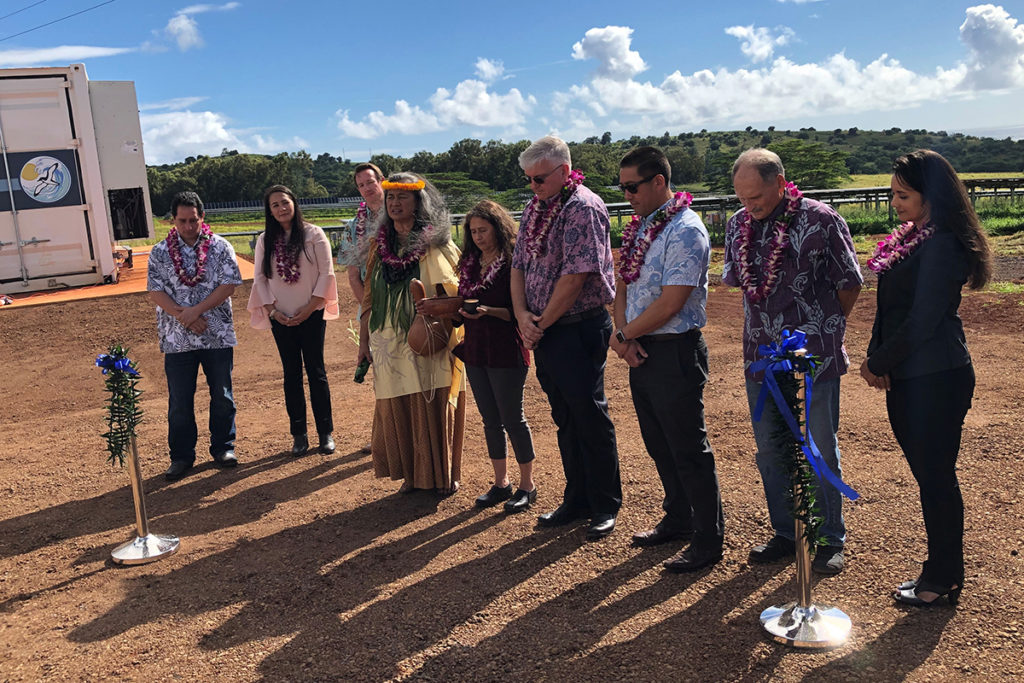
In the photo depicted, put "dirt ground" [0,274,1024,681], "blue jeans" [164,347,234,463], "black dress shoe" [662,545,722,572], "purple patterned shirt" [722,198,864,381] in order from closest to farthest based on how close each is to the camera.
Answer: "dirt ground" [0,274,1024,681], "purple patterned shirt" [722,198,864,381], "black dress shoe" [662,545,722,572], "blue jeans" [164,347,234,463]

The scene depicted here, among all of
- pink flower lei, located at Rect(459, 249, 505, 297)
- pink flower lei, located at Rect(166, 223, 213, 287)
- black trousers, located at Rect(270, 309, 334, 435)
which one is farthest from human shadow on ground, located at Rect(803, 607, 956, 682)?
pink flower lei, located at Rect(166, 223, 213, 287)

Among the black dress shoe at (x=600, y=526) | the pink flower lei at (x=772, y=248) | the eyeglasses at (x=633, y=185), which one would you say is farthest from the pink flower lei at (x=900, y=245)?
the black dress shoe at (x=600, y=526)

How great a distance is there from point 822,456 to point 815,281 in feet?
2.53

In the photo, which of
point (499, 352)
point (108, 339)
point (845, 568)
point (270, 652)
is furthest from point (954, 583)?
point (108, 339)

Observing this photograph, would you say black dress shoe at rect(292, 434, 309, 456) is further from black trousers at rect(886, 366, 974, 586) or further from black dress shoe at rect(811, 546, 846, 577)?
black trousers at rect(886, 366, 974, 586)

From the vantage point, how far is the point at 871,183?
52.6 m

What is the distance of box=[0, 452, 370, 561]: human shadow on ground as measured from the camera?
5.05 metres

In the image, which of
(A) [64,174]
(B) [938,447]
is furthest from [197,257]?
(A) [64,174]

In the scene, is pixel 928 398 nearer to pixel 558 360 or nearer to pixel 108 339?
pixel 558 360

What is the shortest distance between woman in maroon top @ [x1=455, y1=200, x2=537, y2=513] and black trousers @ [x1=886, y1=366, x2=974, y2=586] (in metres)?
2.04

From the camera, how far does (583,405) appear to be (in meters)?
4.33

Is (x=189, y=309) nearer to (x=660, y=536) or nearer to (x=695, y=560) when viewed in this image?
(x=660, y=536)

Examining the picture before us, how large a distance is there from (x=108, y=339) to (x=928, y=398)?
31.6 feet

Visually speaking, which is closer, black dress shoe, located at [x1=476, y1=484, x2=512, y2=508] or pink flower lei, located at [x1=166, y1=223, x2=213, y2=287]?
black dress shoe, located at [x1=476, y1=484, x2=512, y2=508]
